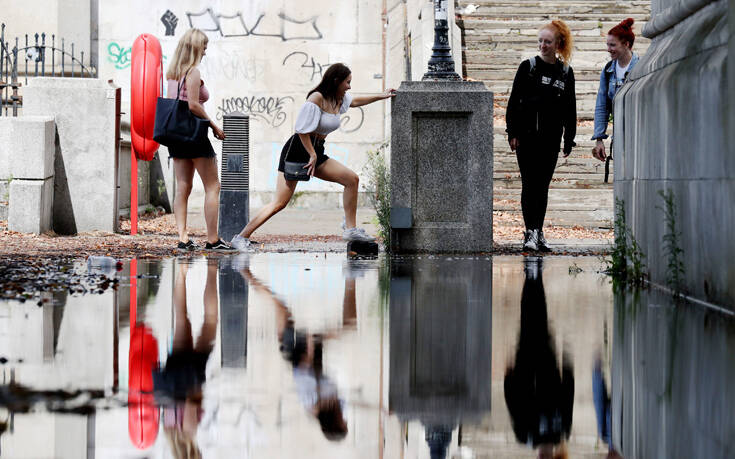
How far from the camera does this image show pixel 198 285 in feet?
26.9

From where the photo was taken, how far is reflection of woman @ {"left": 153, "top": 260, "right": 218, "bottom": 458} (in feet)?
11.8

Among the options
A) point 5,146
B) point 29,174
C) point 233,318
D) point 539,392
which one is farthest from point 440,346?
point 5,146

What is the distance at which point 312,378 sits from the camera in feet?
15.3

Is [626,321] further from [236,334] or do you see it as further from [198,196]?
[198,196]

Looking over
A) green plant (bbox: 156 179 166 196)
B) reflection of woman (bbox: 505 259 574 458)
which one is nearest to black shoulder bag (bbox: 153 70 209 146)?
reflection of woman (bbox: 505 259 574 458)

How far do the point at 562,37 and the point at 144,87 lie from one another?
5068mm

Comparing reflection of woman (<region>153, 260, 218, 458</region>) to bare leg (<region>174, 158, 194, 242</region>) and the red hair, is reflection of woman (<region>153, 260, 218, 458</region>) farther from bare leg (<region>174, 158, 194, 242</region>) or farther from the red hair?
the red hair

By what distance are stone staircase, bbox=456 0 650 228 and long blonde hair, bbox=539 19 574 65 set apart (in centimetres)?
405

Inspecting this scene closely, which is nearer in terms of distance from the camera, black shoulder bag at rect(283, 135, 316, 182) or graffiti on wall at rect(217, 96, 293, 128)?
black shoulder bag at rect(283, 135, 316, 182)

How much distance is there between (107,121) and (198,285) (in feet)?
20.9

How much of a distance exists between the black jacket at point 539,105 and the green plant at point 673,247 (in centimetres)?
432

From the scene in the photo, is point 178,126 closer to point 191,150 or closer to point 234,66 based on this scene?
point 191,150

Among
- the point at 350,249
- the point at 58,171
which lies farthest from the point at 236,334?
the point at 58,171

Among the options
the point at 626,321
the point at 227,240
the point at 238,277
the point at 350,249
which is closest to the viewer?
the point at 626,321
